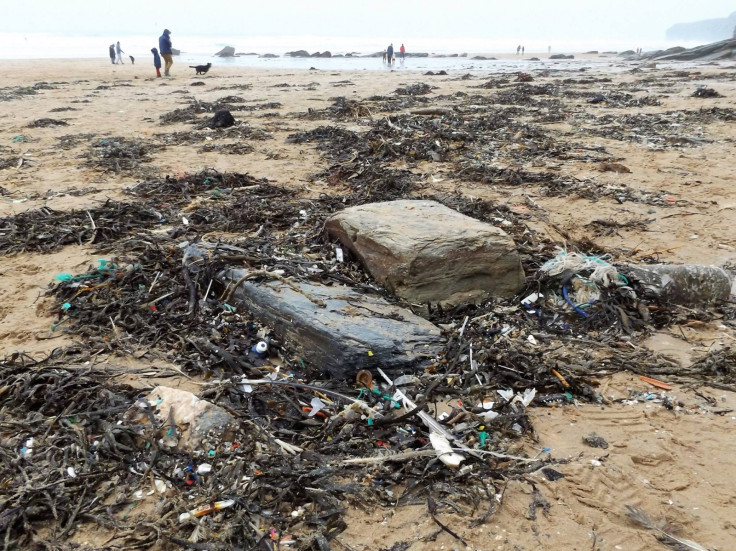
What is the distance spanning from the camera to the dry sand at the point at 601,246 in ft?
6.40

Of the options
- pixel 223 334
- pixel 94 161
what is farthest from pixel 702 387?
pixel 94 161

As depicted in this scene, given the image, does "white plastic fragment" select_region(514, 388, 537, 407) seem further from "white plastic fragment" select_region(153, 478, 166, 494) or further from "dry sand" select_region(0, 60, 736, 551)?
"white plastic fragment" select_region(153, 478, 166, 494)

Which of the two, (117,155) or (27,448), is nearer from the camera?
(27,448)

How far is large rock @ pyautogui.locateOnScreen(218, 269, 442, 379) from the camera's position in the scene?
2705mm

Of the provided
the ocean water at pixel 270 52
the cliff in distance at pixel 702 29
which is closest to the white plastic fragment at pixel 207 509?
the ocean water at pixel 270 52

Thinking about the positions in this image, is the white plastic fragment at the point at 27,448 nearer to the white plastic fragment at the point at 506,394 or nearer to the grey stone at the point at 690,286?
the white plastic fragment at the point at 506,394

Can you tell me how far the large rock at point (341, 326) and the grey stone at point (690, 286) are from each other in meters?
1.68

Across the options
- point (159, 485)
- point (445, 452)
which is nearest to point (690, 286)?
point (445, 452)

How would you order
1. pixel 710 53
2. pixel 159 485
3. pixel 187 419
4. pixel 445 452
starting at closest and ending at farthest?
pixel 159 485, pixel 445 452, pixel 187 419, pixel 710 53

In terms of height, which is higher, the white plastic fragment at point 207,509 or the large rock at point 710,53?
the large rock at point 710,53

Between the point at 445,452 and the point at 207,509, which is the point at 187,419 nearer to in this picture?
the point at 207,509

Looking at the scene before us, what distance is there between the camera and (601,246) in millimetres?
4602

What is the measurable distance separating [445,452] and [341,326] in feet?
2.94

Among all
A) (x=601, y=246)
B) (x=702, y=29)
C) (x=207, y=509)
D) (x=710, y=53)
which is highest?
(x=702, y=29)
